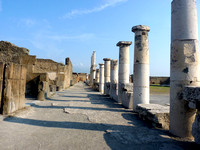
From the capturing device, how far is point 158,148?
2.80 m

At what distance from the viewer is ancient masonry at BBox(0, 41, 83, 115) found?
482cm

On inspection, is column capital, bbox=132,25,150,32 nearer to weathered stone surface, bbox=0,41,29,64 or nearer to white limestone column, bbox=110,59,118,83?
white limestone column, bbox=110,59,118,83

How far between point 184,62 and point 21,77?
5348mm

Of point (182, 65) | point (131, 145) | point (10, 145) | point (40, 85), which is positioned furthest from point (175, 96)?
point (40, 85)

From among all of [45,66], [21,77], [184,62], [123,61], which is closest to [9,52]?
[21,77]

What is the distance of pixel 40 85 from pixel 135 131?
6288mm

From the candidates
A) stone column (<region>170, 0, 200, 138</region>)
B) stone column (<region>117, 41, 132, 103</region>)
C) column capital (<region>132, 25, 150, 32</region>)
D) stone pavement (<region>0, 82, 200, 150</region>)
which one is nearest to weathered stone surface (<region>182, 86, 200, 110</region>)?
stone column (<region>170, 0, 200, 138</region>)

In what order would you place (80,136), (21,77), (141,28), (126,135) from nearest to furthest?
1. (80,136)
2. (126,135)
3. (21,77)
4. (141,28)

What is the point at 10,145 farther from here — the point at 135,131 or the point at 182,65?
the point at 182,65

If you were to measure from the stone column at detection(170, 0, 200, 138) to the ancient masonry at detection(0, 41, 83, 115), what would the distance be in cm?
479

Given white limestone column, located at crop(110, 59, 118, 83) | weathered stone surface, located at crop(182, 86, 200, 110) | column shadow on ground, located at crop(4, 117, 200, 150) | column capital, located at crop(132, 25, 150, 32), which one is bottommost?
column shadow on ground, located at crop(4, 117, 200, 150)

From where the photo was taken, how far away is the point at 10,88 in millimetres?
4941

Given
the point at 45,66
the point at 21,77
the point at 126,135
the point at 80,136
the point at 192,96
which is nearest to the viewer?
the point at 192,96

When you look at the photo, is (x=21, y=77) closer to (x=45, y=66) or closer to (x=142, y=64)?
(x=142, y=64)
